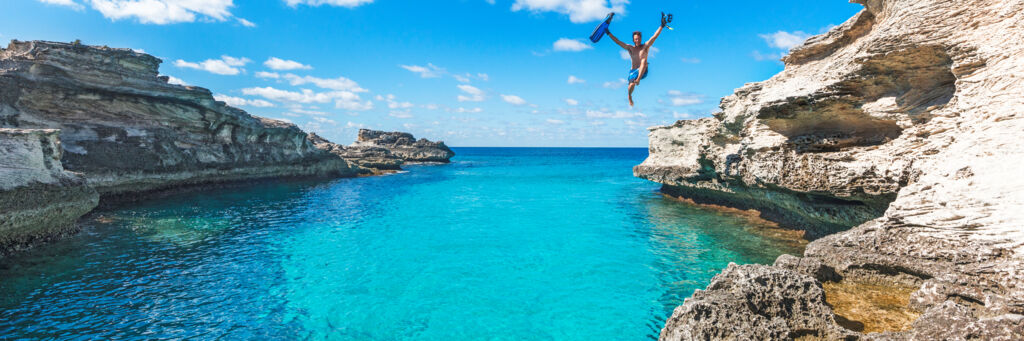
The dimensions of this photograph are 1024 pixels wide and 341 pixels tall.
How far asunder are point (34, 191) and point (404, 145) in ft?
257

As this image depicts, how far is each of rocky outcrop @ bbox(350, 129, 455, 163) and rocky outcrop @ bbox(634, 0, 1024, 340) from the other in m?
77.0

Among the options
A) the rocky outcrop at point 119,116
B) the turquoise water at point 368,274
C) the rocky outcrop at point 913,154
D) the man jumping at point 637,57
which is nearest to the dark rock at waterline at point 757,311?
the rocky outcrop at point 913,154

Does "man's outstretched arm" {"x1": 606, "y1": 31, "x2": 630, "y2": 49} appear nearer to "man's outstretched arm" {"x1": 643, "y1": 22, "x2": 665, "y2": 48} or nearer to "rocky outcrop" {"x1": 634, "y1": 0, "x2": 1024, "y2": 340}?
"man's outstretched arm" {"x1": 643, "y1": 22, "x2": 665, "y2": 48}

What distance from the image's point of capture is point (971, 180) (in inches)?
307

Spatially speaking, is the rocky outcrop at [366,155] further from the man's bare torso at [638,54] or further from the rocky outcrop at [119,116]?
the man's bare torso at [638,54]

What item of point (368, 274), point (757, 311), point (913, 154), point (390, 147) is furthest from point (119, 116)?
point (390, 147)

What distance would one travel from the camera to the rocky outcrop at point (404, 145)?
88019 millimetres

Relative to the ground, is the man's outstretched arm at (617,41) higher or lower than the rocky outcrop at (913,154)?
higher

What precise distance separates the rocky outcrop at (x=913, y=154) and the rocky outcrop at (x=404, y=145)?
77.0 m

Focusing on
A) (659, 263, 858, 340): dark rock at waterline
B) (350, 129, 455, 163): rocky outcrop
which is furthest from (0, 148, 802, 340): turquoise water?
(350, 129, 455, 163): rocky outcrop

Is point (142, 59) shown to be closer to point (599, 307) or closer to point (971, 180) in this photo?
point (599, 307)

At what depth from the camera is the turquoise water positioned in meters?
10.1

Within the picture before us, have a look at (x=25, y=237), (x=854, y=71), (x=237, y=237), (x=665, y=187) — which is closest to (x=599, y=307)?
(x=854, y=71)

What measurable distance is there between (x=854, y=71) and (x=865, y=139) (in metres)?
2.48
